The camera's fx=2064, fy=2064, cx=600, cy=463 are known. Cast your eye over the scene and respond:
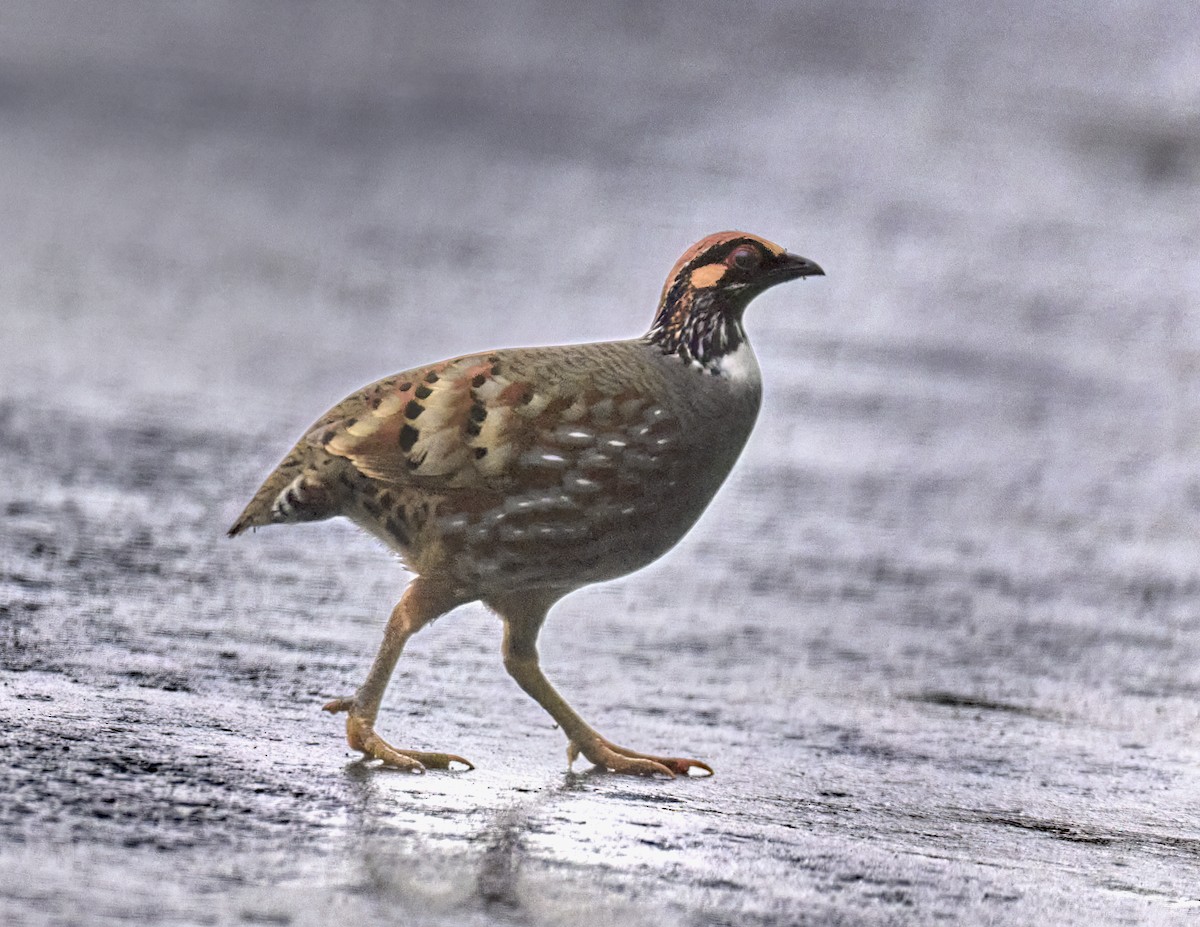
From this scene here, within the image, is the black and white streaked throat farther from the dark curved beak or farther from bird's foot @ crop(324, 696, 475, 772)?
bird's foot @ crop(324, 696, 475, 772)

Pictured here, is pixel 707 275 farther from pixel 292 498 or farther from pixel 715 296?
pixel 292 498

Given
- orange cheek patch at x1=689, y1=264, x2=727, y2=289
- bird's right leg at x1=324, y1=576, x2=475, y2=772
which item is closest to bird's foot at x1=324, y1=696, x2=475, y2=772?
bird's right leg at x1=324, y1=576, x2=475, y2=772

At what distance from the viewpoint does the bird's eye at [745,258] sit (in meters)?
5.73

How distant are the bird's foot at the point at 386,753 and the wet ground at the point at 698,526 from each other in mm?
79

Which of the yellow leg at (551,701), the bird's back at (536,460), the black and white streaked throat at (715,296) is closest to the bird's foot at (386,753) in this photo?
the yellow leg at (551,701)

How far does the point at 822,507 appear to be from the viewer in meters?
9.96

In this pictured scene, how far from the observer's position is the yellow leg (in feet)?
19.2

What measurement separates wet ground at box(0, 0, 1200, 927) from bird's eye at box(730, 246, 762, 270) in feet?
4.81

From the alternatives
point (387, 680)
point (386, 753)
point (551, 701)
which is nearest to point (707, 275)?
point (551, 701)

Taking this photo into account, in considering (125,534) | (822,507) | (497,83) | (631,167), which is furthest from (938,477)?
(497,83)

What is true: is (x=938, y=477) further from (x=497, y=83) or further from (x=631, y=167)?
(x=497, y=83)

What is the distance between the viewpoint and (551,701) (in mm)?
5906

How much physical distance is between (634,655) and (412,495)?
208 centimetres

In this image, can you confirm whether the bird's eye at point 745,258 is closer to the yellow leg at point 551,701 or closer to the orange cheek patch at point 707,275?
the orange cheek patch at point 707,275
